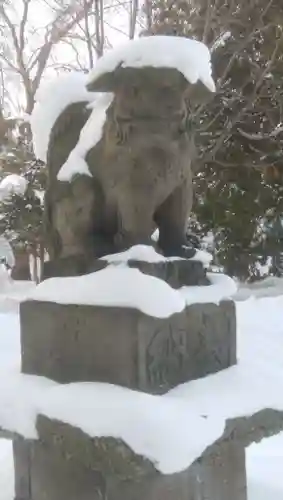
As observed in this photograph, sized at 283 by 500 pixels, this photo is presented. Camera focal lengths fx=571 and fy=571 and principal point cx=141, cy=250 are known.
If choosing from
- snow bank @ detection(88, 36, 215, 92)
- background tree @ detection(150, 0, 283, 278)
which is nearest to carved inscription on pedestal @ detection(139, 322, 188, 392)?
snow bank @ detection(88, 36, 215, 92)

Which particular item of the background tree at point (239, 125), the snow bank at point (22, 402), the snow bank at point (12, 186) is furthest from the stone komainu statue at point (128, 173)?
the snow bank at point (12, 186)

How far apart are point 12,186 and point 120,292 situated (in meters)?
6.02

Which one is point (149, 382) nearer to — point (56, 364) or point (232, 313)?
point (56, 364)

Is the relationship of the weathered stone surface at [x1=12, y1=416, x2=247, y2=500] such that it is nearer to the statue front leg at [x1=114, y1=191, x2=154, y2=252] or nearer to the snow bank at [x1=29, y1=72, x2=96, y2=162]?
the statue front leg at [x1=114, y1=191, x2=154, y2=252]

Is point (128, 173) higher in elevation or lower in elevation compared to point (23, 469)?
higher

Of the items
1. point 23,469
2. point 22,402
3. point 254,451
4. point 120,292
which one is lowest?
point 254,451

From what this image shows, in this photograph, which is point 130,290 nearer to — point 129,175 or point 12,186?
point 129,175

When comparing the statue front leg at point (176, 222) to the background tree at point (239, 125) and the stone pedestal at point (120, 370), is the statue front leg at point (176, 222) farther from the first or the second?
the background tree at point (239, 125)

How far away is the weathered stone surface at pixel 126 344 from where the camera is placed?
154cm

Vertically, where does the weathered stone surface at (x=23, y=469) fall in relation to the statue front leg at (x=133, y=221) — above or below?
below

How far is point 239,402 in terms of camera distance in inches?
60.7

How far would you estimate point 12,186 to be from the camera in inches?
287

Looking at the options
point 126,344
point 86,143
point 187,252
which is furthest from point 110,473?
point 86,143

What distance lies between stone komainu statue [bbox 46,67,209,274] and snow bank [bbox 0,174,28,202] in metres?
5.48
